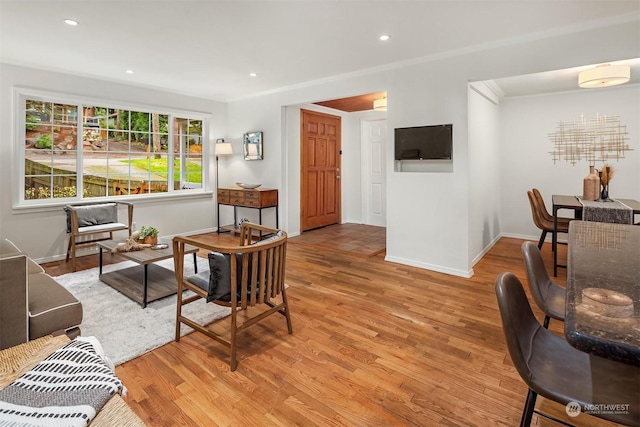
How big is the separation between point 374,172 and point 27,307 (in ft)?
19.5

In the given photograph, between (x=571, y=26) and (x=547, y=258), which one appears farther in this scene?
(x=547, y=258)

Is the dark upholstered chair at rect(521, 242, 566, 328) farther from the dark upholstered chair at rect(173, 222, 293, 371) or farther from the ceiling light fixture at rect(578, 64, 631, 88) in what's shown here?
the ceiling light fixture at rect(578, 64, 631, 88)

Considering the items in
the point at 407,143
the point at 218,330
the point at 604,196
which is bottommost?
the point at 218,330

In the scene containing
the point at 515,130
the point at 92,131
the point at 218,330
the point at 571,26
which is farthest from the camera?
the point at 515,130

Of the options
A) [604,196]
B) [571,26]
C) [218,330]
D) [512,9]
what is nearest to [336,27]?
[512,9]

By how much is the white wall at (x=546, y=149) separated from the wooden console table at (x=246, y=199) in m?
4.04

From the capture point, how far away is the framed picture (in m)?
5.86

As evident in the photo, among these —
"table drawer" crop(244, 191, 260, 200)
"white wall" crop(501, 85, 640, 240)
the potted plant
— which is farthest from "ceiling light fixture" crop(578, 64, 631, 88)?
the potted plant

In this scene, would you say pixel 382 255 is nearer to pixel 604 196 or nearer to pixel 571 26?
pixel 604 196

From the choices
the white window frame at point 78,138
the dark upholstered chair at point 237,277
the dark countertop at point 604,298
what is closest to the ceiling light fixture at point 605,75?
the dark countertop at point 604,298

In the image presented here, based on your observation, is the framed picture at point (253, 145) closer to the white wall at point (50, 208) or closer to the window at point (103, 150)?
the window at point (103, 150)

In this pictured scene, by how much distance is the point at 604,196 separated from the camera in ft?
13.1

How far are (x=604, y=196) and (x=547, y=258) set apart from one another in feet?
3.33

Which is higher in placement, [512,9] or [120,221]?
[512,9]
